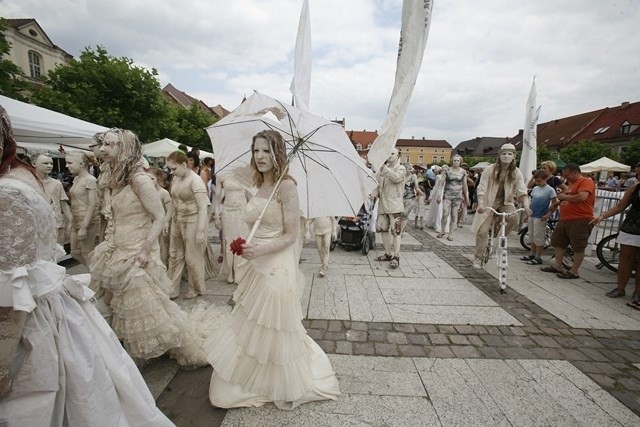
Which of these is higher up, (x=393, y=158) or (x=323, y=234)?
(x=393, y=158)

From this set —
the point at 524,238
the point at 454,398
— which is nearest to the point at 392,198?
the point at 454,398

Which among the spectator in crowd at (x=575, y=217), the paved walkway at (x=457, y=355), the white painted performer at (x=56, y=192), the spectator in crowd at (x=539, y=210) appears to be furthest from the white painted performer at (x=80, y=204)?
the spectator in crowd at (x=539, y=210)

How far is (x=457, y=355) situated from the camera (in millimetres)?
3174

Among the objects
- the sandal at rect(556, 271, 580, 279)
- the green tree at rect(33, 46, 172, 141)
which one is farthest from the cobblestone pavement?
the green tree at rect(33, 46, 172, 141)

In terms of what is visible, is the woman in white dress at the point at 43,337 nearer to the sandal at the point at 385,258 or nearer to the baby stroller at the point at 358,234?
the sandal at the point at 385,258

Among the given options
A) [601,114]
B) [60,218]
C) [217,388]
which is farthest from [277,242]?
[601,114]

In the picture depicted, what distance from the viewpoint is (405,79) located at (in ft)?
12.2

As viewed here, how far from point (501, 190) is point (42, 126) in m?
9.08

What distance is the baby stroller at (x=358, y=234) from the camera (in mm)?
6953

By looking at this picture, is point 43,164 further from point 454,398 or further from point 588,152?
point 588,152

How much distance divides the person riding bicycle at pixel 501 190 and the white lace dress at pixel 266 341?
165 inches

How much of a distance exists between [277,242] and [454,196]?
7490 millimetres

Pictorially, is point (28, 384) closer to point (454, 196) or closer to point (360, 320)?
point (360, 320)

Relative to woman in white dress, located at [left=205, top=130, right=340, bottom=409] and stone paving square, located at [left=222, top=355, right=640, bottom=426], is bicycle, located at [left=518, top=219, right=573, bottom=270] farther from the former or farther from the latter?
woman in white dress, located at [left=205, top=130, right=340, bottom=409]
